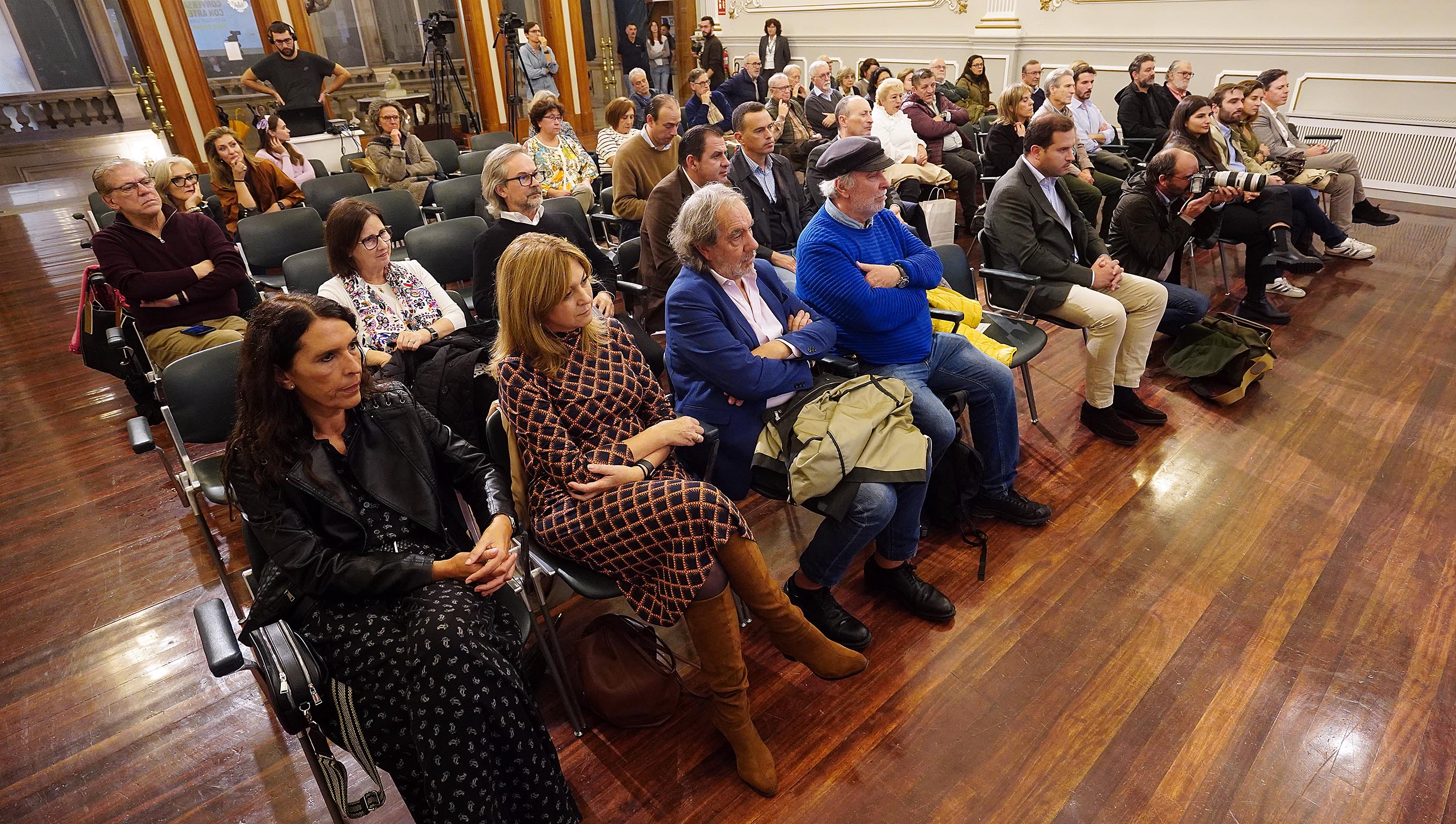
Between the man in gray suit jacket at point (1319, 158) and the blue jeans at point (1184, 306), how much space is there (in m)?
2.36

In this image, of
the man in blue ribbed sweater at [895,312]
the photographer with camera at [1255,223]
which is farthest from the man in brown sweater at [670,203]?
the photographer with camera at [1255,223]

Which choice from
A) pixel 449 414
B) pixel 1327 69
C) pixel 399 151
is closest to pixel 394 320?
pixel 449 414

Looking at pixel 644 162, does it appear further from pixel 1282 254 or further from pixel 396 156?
pixel 1282 254

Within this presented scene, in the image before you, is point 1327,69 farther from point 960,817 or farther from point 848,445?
point 960,817

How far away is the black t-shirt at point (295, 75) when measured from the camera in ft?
21.2

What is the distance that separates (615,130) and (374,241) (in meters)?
3.11

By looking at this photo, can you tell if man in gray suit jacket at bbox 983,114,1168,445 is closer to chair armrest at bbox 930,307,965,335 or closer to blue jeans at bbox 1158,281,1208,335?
blue jeans at bbox 1158,281,1208,335

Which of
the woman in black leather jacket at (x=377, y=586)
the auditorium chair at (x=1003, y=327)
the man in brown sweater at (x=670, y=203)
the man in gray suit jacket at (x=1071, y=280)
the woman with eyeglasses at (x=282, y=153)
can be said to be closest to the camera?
the woman in black leather jacket at (x=377, y=586)

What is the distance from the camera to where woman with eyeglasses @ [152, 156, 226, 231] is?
368 cm

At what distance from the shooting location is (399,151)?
514 cm

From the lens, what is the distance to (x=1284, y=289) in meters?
4.48

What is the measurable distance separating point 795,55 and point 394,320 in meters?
9.91

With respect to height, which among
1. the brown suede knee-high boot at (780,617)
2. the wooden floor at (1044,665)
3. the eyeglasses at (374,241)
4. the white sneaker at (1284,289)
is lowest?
the wooden floor at (1044,665)

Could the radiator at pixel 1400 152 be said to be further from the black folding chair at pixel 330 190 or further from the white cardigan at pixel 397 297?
the black folding chair at pixel 330 190
